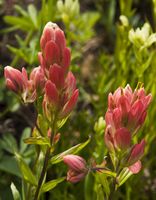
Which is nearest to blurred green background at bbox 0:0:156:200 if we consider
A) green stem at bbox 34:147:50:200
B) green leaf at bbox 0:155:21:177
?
green leaf at bbox 0:155:21:177

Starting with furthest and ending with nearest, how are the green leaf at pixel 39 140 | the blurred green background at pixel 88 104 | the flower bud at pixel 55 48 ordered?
the blurred green background at pixel 88 104
the green leaf at pixel 39 140
the flower bud at pixel 55 48

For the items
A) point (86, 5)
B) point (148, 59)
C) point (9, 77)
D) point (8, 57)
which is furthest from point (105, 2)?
point (9, 77)

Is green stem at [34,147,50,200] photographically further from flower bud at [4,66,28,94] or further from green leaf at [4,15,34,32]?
green leaf at [4,15,34,32]

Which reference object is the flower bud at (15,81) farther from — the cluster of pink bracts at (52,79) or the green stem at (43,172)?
the green stem at (43,172)

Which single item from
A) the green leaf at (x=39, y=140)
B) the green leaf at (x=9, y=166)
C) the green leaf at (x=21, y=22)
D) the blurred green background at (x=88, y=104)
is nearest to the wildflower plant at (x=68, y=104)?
the green leaf at (x=39, y=140)

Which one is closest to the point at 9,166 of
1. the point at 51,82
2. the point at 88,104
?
the point at 51,82

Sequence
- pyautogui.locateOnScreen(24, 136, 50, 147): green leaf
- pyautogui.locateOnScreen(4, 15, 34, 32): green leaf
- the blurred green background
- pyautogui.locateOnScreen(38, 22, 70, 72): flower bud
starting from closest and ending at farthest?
pyautogui.locateOnScreen(38, 22, 70, 72): flower bud, pyautogui.locateOnScreen(24, 136, 50, 147): green leaf, the blurred green background, pyautogui.locateOnScreen(4, 15, 34, 32): green leaf

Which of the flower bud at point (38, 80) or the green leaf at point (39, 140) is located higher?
the flower bud at point (38, 80)

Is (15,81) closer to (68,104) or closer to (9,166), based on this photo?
(68,104)
